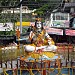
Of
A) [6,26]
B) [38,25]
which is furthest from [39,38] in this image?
[6,26]

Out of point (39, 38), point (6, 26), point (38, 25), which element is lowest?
point (6, 26)

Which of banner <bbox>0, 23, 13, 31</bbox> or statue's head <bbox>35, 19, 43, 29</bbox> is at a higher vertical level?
statue's head <bbox>35, 19, 43, 29</bbox>

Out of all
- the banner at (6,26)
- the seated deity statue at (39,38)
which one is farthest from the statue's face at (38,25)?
the banner at (6,26)

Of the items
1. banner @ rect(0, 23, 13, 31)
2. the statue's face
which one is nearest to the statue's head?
the statue's face

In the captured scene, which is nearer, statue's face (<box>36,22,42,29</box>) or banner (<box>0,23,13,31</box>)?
statue's face (<box>36,22,42,29</box>)

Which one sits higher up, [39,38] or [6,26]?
[39,38]

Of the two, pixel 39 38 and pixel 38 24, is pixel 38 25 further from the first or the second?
pixel 39 38

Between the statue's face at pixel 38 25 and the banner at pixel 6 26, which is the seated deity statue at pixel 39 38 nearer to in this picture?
the statue's face at pixel 38 25

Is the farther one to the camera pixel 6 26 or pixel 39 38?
pixel 6 26

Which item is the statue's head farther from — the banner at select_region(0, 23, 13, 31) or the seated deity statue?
the banner at select_region(0, 23, 13, 31)

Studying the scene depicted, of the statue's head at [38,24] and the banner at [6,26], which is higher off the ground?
the statue's head at [38,24]

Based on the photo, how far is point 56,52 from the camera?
264 inches

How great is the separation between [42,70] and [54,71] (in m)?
0.52

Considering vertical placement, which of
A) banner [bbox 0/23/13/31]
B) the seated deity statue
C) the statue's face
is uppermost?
the statue's face
